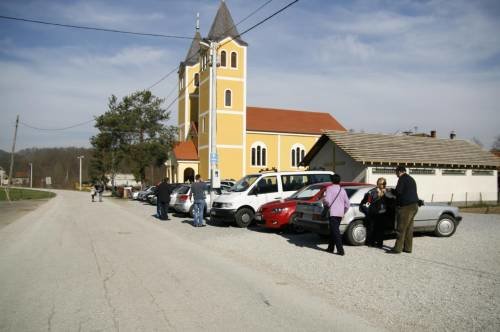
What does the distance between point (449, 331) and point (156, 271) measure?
198 inches

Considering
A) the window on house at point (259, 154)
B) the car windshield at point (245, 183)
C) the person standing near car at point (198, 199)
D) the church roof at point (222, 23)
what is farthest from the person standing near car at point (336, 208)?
the window on house at point (259, 154)

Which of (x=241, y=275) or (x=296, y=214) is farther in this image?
(x=296, y=214)

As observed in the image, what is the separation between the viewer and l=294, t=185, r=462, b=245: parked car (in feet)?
36.2

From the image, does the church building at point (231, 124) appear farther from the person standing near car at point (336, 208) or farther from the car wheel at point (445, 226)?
the person standing near car at point (336, 208)

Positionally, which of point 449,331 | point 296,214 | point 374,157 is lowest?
point 449,331

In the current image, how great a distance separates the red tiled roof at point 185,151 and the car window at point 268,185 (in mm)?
36468

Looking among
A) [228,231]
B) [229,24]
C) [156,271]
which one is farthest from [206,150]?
[156,271]

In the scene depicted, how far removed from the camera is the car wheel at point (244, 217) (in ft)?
52.3

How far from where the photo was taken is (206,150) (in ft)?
164

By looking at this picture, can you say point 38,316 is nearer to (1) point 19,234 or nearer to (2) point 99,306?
(2) point 99,306

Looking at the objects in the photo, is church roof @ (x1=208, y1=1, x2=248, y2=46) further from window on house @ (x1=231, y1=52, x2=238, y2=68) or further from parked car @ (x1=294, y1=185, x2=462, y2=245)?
parked car @ (x1=294, y1=185, x2=462, y2=245)

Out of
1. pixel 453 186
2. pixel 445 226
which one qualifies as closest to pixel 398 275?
pixel 445 226

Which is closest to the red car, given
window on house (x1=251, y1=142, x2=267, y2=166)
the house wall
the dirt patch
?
the dirt patch

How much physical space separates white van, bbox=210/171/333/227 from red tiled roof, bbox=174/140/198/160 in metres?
36.4
